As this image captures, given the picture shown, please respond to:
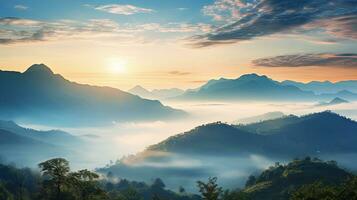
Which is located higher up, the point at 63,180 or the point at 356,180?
the point at 63,180

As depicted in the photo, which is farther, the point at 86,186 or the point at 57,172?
the point at 86,186

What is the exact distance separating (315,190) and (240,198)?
801 inches

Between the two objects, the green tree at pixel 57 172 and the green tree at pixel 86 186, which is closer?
the green tree at pixel 57 172

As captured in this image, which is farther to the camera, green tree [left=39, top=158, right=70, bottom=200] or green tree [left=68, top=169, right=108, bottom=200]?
green tree [left=68, top=169, right=108, bottom=200]

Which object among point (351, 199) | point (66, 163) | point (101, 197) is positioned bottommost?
point (351, 199)

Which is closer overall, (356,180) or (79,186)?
(79,186)

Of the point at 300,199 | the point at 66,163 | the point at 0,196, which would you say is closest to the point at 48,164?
the point at 66,163

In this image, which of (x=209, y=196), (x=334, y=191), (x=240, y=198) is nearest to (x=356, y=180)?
(x=334, y=191)

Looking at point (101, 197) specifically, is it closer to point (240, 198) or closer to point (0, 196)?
point (240, 198)

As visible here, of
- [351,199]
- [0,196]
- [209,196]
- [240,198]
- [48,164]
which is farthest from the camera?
[0,196]

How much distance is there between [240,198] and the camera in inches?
3580

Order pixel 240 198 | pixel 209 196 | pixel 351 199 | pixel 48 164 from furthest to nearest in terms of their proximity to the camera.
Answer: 1. pixel 240 198
2. pixel 209 196
3. pixel 351 199
4. pixel 48 164

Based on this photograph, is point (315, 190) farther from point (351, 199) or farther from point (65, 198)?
point (65, 198)

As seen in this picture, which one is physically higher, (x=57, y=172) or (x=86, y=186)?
(x=57, y=172)
